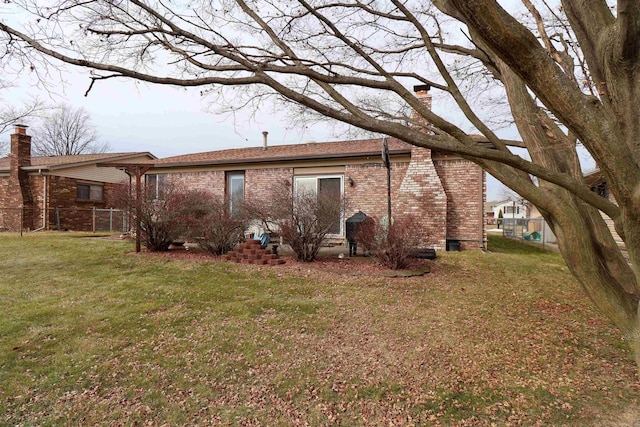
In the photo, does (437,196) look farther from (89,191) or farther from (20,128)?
(20,128)

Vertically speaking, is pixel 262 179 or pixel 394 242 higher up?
pixel 262 179

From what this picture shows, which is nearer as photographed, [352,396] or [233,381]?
[352,396]

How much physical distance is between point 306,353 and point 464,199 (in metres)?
7.75

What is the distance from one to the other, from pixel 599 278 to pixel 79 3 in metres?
5.39

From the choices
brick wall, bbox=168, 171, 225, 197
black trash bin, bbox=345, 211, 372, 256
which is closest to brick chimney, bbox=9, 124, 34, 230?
brick wall, bbox=168, 171, 225, 197

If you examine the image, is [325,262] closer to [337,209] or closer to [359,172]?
[337,209]

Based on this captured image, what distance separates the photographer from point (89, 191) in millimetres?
18469

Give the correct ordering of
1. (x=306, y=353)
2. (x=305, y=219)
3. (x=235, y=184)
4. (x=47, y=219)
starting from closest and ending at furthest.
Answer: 1. (x=306, y=353)
2. (x=305, y=219)
3. (x=235, y=184)
4. (x=47, y=219)

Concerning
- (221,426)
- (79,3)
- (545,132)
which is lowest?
(221,426)

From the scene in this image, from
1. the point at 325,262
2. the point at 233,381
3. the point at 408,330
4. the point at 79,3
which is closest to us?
the point at 233,381

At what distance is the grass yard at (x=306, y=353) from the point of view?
2.87 meters

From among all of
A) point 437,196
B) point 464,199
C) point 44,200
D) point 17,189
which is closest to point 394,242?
point 437,196

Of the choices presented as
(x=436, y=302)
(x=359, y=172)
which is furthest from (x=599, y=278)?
(x=359, y=172)

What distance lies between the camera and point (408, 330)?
4.35 meters
